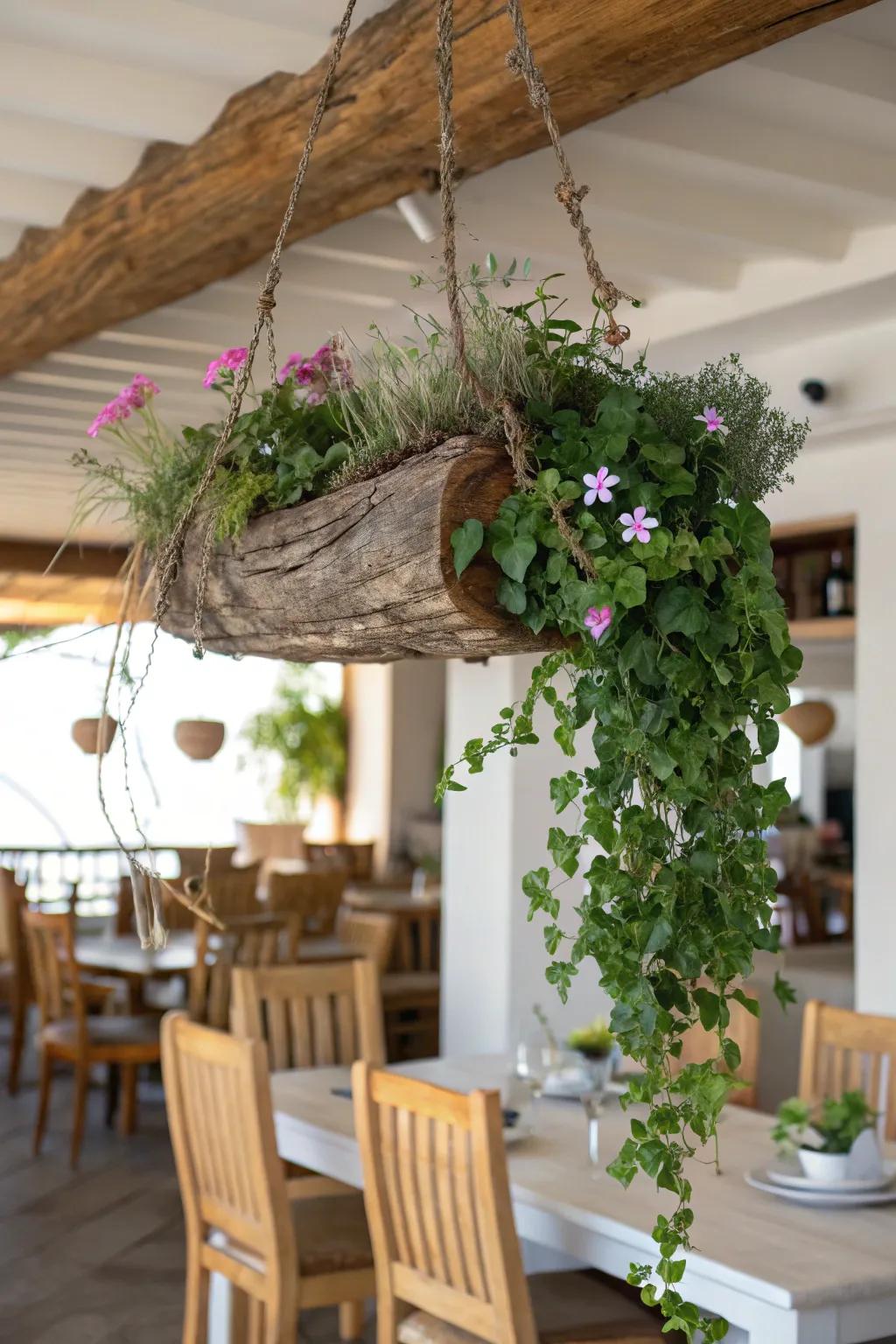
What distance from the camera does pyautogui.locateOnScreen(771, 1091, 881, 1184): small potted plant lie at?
2723mm

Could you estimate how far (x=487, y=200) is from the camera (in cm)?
329

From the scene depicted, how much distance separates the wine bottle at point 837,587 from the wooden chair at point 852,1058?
7.65ft

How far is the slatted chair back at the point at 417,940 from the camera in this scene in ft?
23.0

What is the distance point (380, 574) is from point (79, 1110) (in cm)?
486

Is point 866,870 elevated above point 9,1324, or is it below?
above

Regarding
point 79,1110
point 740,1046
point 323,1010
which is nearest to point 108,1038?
point 79,1110

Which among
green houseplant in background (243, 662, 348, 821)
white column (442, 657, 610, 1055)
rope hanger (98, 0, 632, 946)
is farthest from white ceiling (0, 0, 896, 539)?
green houseplant in background (243, 662, 348, 821)

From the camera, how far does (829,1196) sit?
265 centimetres

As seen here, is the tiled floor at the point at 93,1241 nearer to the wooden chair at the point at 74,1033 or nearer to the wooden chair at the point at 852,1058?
the wooden chair at the point at 74,1033

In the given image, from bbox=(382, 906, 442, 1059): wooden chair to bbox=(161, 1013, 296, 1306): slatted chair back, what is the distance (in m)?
3.19

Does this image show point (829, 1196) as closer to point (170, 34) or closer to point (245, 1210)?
point (245, 1210)

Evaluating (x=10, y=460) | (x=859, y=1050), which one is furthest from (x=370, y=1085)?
(x=10, y=460)

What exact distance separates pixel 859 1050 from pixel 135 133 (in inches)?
106

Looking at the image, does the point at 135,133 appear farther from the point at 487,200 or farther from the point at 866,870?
the point at 866,870
